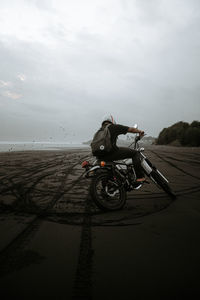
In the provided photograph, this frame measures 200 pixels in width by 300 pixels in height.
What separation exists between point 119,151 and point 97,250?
2.02m

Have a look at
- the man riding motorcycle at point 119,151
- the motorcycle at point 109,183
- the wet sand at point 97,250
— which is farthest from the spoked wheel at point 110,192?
the man riding motorcycle at point 119,151

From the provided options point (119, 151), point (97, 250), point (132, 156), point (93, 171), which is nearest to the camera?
point (97, 250)

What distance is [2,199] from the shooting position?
12.2 ft

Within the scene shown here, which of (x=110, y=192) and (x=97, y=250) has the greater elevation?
(x=110, y=192)

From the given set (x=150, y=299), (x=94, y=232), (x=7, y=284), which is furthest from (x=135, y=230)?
(x=7, y=284)

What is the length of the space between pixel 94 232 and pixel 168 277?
1.07 m

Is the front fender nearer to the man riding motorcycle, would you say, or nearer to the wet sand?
the man riding motorcycle

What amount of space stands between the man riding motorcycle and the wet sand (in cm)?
76

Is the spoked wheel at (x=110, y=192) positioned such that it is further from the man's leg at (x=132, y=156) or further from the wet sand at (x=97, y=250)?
the man's leg at (x=132, y=156)

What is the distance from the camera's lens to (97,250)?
1.90m

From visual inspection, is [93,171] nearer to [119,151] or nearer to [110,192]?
[110,192]

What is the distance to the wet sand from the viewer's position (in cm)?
137

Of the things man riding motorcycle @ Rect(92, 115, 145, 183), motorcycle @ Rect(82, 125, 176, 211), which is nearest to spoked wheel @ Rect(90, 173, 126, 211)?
motorcycle @ Rect(82, 125, 176, 211)

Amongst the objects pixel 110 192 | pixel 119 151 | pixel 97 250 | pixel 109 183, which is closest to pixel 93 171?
pixel 109 183
